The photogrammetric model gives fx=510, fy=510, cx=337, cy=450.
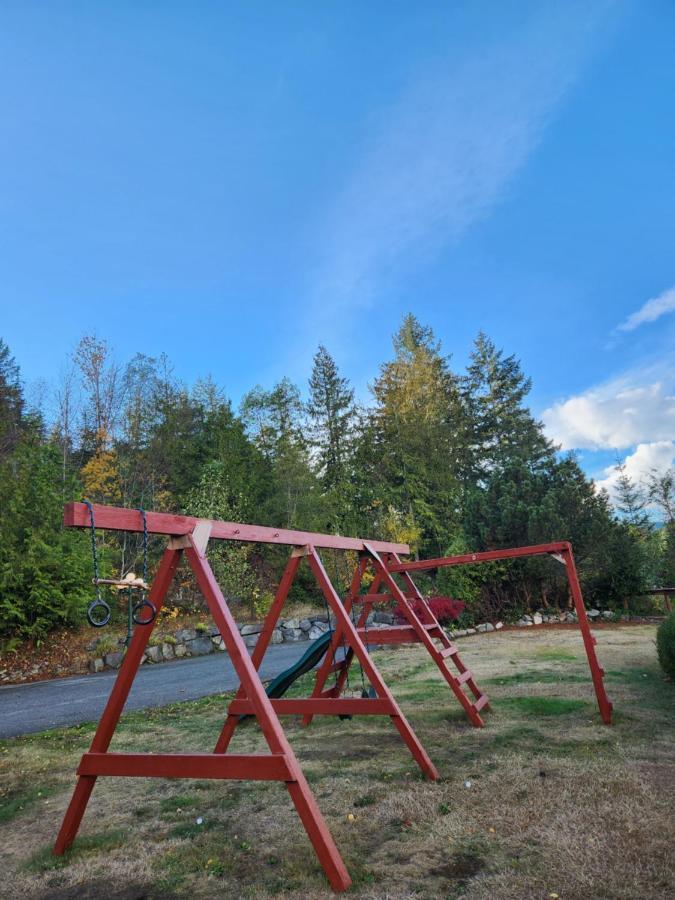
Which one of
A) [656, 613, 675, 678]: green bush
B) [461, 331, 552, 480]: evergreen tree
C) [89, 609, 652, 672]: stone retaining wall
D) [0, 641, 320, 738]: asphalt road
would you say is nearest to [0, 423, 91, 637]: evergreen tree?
[89, 609, 652, 672]: stone retaining wall

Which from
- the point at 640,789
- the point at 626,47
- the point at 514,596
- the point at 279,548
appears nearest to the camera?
the point at 640,789

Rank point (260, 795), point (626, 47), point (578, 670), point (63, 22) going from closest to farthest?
point (260, 795)
point (578, 670)
point (626, 47)
point (63, 22)

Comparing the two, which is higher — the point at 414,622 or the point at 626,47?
the point at 626,47

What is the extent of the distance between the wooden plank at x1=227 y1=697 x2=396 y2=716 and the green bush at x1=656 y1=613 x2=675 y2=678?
3.93m

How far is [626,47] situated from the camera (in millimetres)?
8398

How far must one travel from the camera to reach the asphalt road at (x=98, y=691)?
674 centimetres

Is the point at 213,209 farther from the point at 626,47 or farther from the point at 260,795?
the point at 260,795

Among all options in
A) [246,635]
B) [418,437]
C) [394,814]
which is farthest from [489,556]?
[418,437]

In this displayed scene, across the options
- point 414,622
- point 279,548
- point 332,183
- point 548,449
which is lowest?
point 414,622

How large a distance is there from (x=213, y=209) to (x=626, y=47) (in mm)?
12461

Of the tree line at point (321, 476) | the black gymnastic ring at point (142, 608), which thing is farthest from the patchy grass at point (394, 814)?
the tree line at point (321, 476)

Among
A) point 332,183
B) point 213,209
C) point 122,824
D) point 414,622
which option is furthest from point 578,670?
point 213,209

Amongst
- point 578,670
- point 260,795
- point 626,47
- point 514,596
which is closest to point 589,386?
point 514,596

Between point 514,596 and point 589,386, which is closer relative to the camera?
point 514,596
